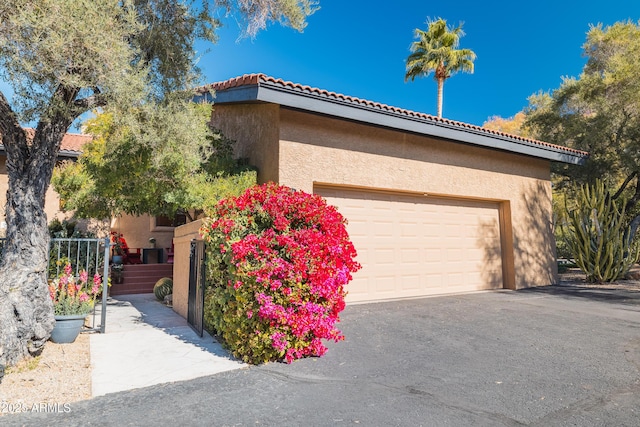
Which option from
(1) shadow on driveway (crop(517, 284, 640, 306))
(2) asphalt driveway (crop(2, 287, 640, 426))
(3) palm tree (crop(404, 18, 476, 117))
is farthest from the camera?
(3) palm tree (crop(404, 18, 476, 117))

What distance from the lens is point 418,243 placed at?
977cm

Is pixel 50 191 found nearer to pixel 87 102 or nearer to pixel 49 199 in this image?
pixel 49 199

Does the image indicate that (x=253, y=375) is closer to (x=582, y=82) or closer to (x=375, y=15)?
(x=582, y=82)

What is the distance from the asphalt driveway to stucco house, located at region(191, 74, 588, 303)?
3.11m

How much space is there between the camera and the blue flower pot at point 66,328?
562 centimetres

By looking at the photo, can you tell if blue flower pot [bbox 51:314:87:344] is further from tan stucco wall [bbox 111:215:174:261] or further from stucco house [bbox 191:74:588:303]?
tan stucco wall [bbox 111:215:174:261]

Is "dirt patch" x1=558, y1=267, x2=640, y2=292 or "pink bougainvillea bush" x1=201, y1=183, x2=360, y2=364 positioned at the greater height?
"pink bougainvillea bush" x1=201, y1=183, x2=360, y2=364

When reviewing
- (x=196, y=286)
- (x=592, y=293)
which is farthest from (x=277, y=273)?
(x=592, y=293)

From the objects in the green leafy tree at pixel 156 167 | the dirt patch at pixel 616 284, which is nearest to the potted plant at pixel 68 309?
the green leafy tree at pixel 156 167

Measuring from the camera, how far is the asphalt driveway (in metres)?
3.21

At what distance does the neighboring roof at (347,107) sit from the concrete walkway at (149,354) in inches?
174

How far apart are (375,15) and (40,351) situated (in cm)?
1939

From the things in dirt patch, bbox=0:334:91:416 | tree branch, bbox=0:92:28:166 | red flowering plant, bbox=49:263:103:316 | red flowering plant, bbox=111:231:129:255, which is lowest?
dirt patch, bbox=0:334:91:416

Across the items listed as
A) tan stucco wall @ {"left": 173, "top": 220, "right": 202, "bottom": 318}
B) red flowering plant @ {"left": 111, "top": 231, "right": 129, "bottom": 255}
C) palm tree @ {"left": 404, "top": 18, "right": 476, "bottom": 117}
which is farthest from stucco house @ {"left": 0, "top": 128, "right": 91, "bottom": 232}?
palm tree @ {"left": 404, "top": 18, "right": 476, "bottom": 117}
